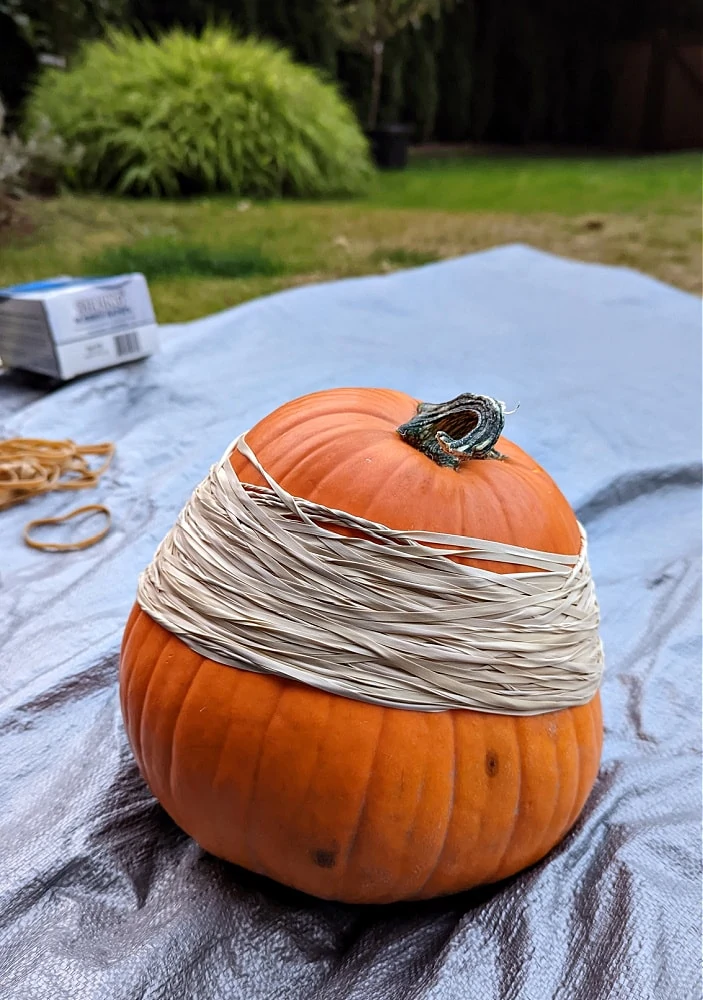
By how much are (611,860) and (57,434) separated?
1558 millimetres

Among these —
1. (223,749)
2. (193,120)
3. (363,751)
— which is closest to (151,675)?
(223,749)

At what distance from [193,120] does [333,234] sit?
1.60 metres

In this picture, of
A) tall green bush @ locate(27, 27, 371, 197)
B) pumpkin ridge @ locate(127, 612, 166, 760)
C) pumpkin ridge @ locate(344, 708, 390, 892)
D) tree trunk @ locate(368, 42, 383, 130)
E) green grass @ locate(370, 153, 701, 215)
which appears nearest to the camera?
pumpkin ridge @ locate(344, 708, 390, 892)

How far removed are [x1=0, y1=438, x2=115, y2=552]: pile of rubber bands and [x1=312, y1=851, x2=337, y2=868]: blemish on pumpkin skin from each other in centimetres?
95

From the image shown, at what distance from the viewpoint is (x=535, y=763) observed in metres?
0.91

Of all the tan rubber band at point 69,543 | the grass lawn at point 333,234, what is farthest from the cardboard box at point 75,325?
the grass lawn at point 333,234

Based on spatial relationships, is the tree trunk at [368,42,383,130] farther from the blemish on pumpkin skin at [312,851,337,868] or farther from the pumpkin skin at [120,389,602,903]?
the blemish on pumpkin skin at [312,851,337,868]

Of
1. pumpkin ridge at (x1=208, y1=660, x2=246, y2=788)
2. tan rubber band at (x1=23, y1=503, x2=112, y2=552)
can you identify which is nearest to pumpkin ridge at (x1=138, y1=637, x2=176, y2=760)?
pumpkin ridge at (x1=208, y1=660, x2=246, y2=788)

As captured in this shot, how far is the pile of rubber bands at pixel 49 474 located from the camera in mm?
1672

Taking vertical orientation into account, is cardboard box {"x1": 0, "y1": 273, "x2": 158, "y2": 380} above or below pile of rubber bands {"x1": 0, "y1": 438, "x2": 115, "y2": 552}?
above

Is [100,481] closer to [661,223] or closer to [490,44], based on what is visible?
[661,223]

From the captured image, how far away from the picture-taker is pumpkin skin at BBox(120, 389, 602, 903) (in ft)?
2.80

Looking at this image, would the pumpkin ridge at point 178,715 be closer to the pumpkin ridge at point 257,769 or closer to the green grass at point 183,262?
the pumpkin ridge at point 257,769

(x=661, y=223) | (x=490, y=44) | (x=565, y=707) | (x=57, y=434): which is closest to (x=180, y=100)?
(x=661, y=223)
